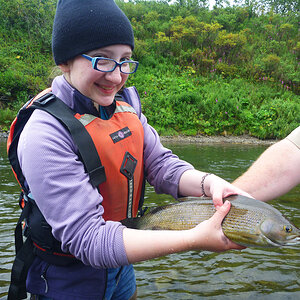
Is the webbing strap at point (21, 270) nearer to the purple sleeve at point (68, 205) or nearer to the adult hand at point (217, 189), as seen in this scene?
the purple sleeve at point (68, 205)

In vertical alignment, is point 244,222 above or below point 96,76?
below

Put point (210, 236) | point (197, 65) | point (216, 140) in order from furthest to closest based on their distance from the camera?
point (197, 65), point (216, 140), point (210, 236)

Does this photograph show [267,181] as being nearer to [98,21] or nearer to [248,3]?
[98,21]

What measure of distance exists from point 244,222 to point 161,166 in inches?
38.1

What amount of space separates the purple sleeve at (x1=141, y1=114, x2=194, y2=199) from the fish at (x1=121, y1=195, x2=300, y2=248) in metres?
0.42

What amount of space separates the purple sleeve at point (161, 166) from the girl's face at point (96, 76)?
705 millimetres

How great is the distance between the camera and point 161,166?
8.38ft

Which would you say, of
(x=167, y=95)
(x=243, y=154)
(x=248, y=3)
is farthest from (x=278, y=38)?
(x=243, y=154)

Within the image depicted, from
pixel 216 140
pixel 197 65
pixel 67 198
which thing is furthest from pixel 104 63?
pixel 197 65

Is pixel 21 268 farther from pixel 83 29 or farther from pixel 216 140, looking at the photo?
pixel 216 140

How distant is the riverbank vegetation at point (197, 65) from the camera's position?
1825cm

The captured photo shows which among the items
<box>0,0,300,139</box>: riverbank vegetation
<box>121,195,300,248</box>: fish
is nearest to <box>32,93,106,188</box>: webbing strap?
<box>121,195,300,248</box>: fish

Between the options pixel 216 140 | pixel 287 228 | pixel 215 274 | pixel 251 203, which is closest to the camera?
pixel 287 228

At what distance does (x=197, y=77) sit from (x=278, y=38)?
9989 mm
